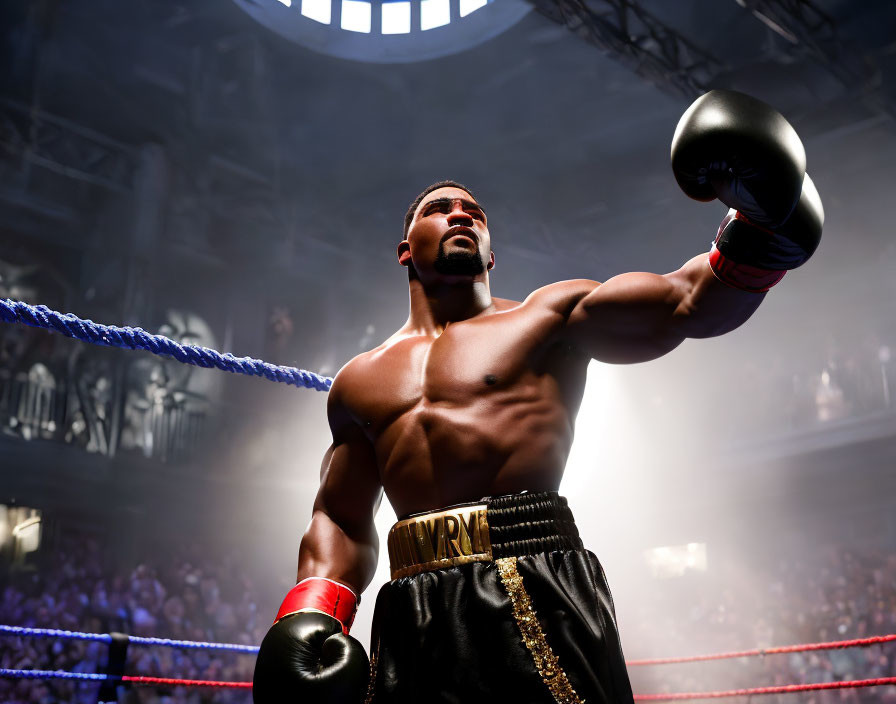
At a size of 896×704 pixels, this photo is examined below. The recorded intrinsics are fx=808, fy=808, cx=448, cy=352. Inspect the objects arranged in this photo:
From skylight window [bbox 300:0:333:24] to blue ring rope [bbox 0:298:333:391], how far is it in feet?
26.5

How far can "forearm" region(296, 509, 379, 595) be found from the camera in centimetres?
160

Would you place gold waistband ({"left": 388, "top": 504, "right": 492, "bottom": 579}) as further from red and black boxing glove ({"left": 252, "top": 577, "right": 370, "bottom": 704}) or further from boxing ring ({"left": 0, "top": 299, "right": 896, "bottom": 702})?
boxing ring ({"left": 0, "top": 299, "right": 896, "bottom": 702})

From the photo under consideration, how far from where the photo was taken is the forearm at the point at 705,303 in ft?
4.79

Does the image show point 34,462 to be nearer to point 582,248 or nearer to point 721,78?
point 582,248

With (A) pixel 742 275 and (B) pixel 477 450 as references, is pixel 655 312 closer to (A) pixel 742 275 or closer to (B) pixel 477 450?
(A) pixel 742 275

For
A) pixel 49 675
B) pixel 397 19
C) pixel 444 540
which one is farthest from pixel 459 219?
pixel 397 19

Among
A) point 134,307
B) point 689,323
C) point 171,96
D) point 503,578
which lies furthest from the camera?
point 171,96

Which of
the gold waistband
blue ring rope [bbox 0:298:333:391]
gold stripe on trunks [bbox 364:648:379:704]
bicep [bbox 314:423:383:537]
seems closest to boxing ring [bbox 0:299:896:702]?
blue ring rope [bbox 0:298:333:391]

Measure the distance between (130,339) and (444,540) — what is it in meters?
0.97

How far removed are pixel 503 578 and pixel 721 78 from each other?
758 cm

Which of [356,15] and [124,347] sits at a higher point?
[356,15]

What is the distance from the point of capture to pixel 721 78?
7.82 meters

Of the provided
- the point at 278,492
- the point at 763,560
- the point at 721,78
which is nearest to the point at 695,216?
the point at 721,78

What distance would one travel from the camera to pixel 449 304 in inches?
70.2
